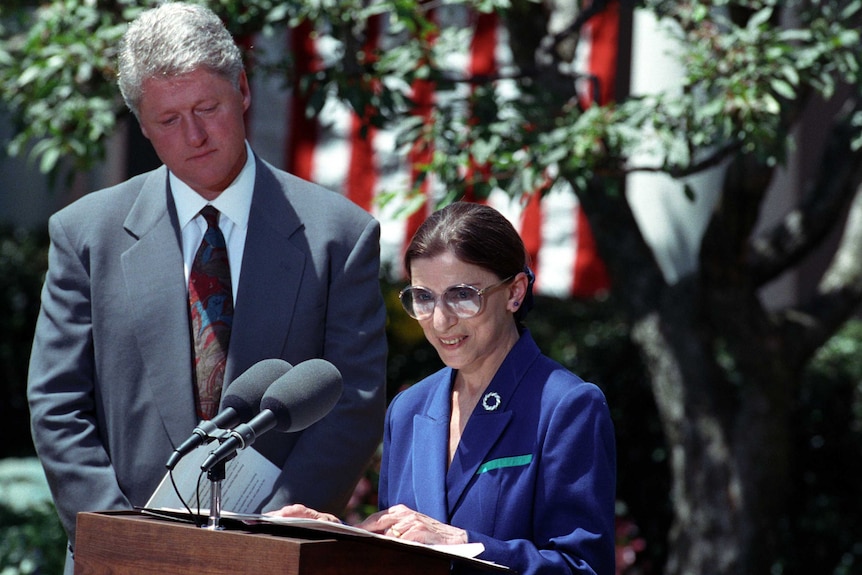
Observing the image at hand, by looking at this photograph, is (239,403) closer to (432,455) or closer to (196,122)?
(432,455)

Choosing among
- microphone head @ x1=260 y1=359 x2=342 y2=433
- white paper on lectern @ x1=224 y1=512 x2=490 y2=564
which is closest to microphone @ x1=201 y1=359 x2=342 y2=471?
microphone head @ x1=260 y1=359 x2=342 y2=433

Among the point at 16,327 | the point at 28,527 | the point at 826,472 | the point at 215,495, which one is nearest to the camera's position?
the point at 215,495

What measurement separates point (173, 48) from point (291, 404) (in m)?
1.07

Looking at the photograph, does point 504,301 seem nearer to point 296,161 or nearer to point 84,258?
point 84,258

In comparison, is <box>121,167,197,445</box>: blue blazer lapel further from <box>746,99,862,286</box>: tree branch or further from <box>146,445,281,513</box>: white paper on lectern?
<box>746,99,862,286</box>: tree branch

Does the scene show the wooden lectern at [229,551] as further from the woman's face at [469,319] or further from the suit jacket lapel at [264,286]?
the suit jacket lapel at [264,286]

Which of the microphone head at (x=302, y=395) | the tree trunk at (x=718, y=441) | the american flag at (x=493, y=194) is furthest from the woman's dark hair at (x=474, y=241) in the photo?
the american flag at (x=493, y=194)

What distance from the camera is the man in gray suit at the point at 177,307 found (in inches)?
115

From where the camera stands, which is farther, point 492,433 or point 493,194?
point 493,194

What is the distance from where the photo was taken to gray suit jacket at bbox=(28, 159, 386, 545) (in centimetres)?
291

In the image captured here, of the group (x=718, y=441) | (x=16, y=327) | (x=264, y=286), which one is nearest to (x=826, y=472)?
(x=718, y=441)

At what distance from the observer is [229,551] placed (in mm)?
2078

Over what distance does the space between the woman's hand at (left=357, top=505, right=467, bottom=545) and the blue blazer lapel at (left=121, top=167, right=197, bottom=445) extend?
2.49ft

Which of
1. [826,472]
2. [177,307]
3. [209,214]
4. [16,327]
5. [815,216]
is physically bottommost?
[826,472]
